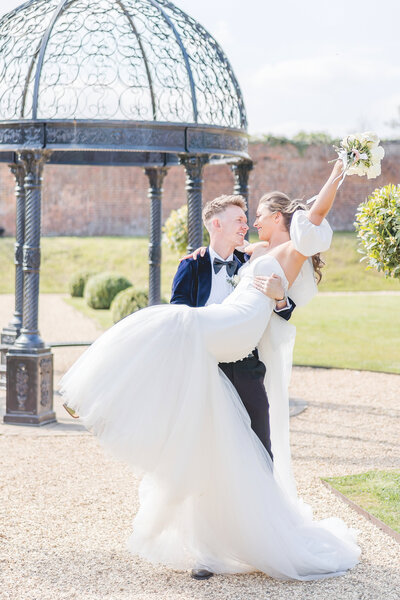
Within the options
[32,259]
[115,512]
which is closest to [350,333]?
[32,259]

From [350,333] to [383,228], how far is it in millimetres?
9071

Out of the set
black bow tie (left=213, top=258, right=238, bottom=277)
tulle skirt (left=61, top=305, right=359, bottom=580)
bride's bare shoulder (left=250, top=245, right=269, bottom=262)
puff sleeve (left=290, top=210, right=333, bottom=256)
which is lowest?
tulle skirt (left=61, top=305, right=359, bottom=580)

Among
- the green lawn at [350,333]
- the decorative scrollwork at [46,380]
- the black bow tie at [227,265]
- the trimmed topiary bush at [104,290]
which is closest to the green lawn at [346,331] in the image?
the green lawn at [350,333]

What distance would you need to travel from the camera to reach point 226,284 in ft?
13.3

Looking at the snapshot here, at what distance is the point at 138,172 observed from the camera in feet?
95.8

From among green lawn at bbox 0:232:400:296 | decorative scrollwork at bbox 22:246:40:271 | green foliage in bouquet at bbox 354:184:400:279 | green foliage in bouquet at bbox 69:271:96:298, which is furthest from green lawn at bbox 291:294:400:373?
green foliage in bouquet at bbox 69:271:96:298

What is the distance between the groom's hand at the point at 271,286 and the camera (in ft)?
12.3

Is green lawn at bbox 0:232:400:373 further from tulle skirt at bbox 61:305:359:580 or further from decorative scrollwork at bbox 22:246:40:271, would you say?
tulle skirt at bbox 61:305:359:580

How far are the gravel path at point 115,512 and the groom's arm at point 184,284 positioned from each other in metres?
1.28

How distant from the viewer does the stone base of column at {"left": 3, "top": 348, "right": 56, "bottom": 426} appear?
7.01m

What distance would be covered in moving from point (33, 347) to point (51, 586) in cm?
358

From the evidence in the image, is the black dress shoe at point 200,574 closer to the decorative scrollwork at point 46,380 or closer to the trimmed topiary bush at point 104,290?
the decorative scrollwork at point 46,380

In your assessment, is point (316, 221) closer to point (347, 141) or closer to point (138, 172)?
point (347, 141)

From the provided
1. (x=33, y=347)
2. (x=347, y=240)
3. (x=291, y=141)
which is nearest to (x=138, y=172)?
(x=291, y=141)
